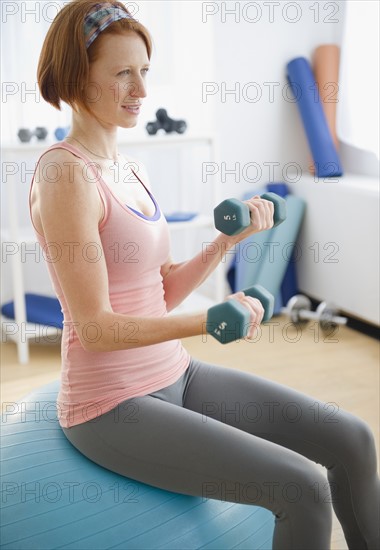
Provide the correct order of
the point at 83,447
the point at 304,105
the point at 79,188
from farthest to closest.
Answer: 1. the point at 304,105
2. the point at 83,447
3. the point at 79,188

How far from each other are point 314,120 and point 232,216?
7.70 ft

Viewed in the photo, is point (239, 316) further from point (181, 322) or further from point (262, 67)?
point (262, 67)

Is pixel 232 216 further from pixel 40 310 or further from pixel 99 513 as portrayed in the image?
pixel 40 310

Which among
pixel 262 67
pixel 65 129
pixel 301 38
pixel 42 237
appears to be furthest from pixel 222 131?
pixel 42 237

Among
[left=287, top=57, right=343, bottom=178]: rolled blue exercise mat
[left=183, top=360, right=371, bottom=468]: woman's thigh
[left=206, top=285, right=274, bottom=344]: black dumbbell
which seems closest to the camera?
[left=206, top=285, right=274, bottom=344]: black dumbbell

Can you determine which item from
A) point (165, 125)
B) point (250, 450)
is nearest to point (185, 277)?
point (250, 450)

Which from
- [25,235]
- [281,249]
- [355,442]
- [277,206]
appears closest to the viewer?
[355,442]

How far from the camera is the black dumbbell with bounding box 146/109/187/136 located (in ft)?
10.6

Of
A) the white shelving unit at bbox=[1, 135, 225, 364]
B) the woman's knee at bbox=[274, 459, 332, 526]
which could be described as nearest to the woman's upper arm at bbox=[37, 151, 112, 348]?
the woman's knee at bbox=[274, 459, 332, 526]

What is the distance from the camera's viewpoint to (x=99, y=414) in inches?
53.4

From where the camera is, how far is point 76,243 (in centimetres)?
128

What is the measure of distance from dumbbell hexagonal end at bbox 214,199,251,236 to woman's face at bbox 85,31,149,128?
0.78 feet

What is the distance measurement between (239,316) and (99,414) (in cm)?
34

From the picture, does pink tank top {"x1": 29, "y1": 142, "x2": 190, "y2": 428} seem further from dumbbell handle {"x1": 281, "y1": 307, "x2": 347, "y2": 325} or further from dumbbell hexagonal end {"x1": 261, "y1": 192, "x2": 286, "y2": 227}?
dumbbell handle {"x1": 281, "y1": 307, "x2": 347, "y2": 325}
